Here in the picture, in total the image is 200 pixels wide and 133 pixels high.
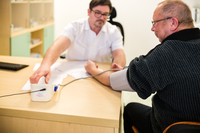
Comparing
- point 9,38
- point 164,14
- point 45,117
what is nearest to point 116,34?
point 164,14

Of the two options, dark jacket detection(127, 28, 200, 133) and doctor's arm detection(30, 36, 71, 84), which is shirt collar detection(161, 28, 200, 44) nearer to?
dark jacket detection(127, 28, 200, 133)

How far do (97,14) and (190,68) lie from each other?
1164mm

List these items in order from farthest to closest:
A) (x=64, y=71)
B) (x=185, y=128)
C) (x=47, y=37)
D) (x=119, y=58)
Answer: (x=47, y=37), (x=119, y=58), (x=64, y=71), (x=185, y=128)

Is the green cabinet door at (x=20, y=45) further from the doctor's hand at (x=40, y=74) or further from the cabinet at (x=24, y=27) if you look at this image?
the doctor's hand at (x=40, y=74)

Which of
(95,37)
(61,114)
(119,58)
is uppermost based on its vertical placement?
(95,37)

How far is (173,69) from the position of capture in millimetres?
898

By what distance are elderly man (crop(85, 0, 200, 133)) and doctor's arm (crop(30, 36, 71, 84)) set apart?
52 cm

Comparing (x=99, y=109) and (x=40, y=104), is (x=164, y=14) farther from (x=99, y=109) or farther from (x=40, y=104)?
(x=40, y=104)

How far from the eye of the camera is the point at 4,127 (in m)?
0.97

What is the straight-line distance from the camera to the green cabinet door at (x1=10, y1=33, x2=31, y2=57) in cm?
274

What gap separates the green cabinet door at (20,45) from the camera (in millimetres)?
2743

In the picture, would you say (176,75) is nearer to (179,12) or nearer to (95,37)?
(179,12)

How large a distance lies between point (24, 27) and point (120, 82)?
8.24 feet

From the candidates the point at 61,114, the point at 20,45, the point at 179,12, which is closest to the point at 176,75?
the point at 179,12
